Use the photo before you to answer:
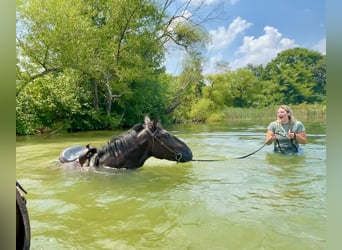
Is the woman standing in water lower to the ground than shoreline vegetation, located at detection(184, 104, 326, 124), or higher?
lower

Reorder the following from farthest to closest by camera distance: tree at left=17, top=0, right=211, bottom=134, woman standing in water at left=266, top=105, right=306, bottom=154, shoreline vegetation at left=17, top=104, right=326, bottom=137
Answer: tree at left=17, top=0, right=211, bottom=134 → shoreline vegetation at left=17, top=104, right=326, bottom=137 → woman standing in water at left=266, top=105, right=306, bottom=154

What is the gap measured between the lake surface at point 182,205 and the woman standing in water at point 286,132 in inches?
6.0

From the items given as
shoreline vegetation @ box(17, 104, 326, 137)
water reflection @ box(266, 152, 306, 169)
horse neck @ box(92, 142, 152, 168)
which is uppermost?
shoreline vegetation @ box(17, 104, 326, 137)

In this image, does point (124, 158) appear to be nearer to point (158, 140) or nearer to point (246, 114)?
point (158, 140)

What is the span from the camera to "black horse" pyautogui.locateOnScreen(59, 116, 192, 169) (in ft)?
8.70

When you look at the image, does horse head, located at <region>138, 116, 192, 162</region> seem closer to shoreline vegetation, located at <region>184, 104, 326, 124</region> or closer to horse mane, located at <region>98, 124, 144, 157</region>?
horse mane, located at <region>98, 124, 144, 157</region>

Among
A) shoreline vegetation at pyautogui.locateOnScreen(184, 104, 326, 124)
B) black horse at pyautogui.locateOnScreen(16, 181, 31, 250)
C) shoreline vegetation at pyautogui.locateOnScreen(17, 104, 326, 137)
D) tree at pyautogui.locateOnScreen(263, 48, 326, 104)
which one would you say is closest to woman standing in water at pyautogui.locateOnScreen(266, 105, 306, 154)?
shoreline vegetation at pyautogui.locateOnScreen(184, 104, 326, 124)

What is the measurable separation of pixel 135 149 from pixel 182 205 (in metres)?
1.01

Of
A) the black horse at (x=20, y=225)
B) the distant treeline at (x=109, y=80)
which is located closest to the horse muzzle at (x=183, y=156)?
the black horse at (x=20, y=225)

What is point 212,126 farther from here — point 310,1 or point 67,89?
point 310,1

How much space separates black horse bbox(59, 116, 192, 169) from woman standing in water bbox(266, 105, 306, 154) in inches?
46.1

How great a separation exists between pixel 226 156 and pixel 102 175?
176cm

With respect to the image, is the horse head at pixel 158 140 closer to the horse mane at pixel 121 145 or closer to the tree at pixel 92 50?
the horse mane at pixel 121 145
